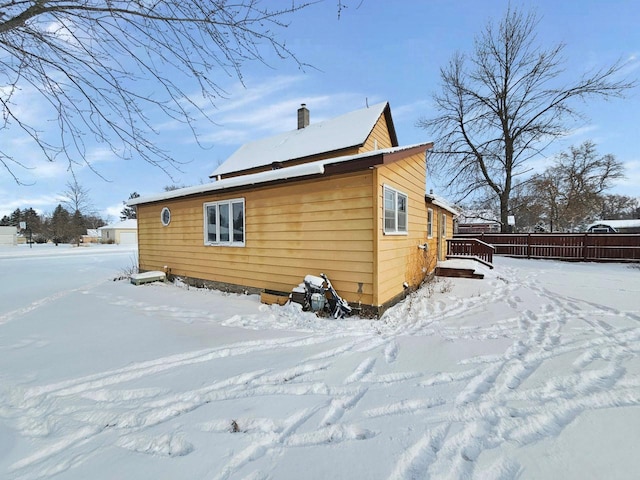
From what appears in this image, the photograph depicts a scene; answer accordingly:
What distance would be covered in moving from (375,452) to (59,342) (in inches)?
178

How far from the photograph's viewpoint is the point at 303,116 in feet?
44.1

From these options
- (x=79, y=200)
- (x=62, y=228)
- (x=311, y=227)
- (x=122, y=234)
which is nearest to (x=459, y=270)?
(x=311, y=227)

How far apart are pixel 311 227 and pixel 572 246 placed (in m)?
Result: 14.9

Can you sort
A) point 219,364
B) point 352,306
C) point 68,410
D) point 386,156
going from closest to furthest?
point 68,410 < point 219,364 < point 386,156 < point 352,306

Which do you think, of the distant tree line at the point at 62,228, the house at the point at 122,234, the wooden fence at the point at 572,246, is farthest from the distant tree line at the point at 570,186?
the house at the point at 122,234

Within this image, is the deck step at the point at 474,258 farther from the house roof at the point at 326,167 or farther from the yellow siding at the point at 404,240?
the house roof at the point at 326,167

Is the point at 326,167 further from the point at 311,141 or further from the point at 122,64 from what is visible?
the point at 311,141

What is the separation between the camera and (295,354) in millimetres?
3418

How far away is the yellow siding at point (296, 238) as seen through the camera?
4.92 meters

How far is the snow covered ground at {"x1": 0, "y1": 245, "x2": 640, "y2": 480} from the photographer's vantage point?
5.77 ft

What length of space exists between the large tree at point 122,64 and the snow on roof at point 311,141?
25.0 feet

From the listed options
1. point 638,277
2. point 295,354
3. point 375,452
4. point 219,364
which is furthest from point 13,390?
point 638,277

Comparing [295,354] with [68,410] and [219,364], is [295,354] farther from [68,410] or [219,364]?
[68,410]

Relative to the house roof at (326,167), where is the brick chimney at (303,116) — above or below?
above
